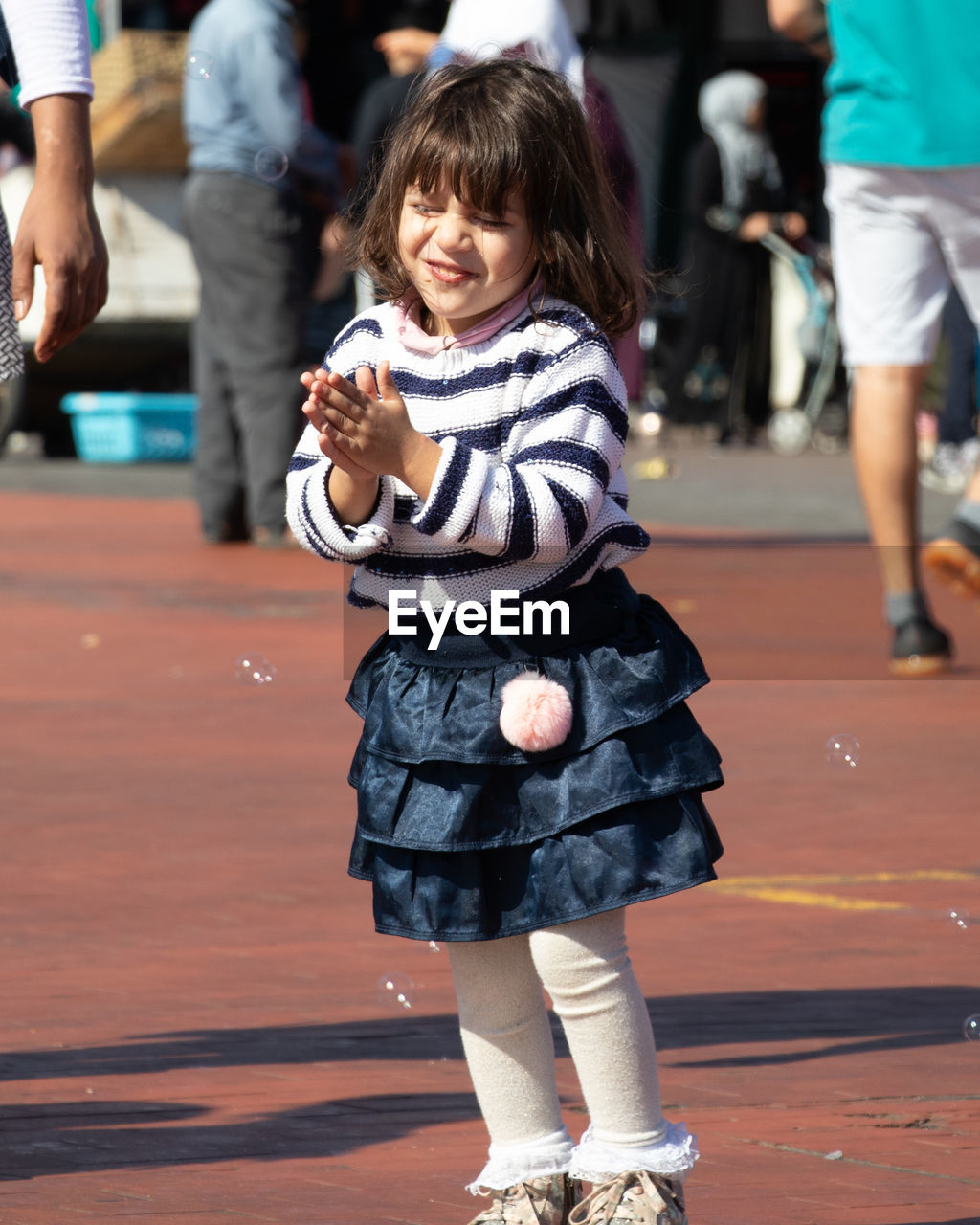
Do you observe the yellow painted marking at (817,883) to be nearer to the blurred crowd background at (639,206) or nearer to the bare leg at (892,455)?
the bare leg at (892,455)

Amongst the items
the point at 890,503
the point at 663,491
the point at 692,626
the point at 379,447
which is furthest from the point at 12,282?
the point at 663,491

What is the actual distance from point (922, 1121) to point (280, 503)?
7.39 meters

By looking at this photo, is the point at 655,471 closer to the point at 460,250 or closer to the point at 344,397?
the point at 460,250

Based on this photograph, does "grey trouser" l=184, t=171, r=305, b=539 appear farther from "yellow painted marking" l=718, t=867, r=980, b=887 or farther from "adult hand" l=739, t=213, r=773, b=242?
"adult hand" l=739, t=213, r=773, b=242

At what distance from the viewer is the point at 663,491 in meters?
13.0

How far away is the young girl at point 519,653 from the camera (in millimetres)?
2637

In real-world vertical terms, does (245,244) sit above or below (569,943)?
below

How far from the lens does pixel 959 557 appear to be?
214 inches

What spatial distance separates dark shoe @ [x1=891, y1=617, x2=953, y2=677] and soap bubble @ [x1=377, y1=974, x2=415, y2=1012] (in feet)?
10.4

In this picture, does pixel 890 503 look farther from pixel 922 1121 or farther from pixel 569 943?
pixel 569 943

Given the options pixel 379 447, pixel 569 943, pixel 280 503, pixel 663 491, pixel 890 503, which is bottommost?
pixel 663 491

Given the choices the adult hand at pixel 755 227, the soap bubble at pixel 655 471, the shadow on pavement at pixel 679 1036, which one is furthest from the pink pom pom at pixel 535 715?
the adult hand at pixel 755 227

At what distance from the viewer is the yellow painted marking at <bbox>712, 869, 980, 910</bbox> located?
4.46 metres

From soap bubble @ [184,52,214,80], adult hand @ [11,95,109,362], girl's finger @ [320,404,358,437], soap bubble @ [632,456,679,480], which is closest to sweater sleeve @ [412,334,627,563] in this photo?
girl's finger @ [320,404,358,437]
